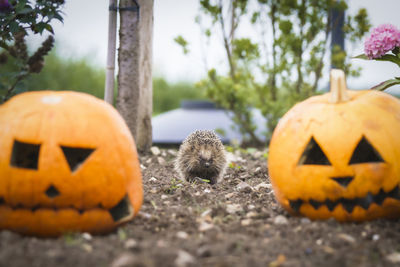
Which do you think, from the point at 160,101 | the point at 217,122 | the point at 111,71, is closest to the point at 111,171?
the point at 111,71

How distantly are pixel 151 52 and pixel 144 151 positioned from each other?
1.47 meters

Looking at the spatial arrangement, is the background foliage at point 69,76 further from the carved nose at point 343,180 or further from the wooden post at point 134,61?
the carved nose at point 343,180

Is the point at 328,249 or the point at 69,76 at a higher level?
the point at 69,76

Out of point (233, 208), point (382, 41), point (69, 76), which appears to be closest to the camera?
point (233, 208)

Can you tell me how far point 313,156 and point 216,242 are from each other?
112 centimetres

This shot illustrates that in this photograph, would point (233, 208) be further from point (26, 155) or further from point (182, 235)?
point (26, 155)

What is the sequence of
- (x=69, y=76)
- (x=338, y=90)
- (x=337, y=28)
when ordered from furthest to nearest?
1. (x=69, y=76)
2. (x=337, y=28)
3. (x=338, y=90)

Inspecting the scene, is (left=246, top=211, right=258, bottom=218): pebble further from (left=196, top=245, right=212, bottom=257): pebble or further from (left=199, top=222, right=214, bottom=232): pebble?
(left=196, top=245, right=212, bottom=257): pebble

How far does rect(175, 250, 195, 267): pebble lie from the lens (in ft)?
6.91

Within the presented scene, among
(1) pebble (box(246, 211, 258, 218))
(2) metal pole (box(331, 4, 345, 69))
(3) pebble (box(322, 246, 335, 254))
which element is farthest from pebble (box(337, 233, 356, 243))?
(2) metal pole (box(331, 4, 345, 69))

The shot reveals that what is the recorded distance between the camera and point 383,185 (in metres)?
2.73

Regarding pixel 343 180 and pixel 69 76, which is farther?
pixel 69 76

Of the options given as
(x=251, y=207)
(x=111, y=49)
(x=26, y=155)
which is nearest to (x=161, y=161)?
(x=111, y=49)

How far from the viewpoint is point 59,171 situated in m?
2.46
